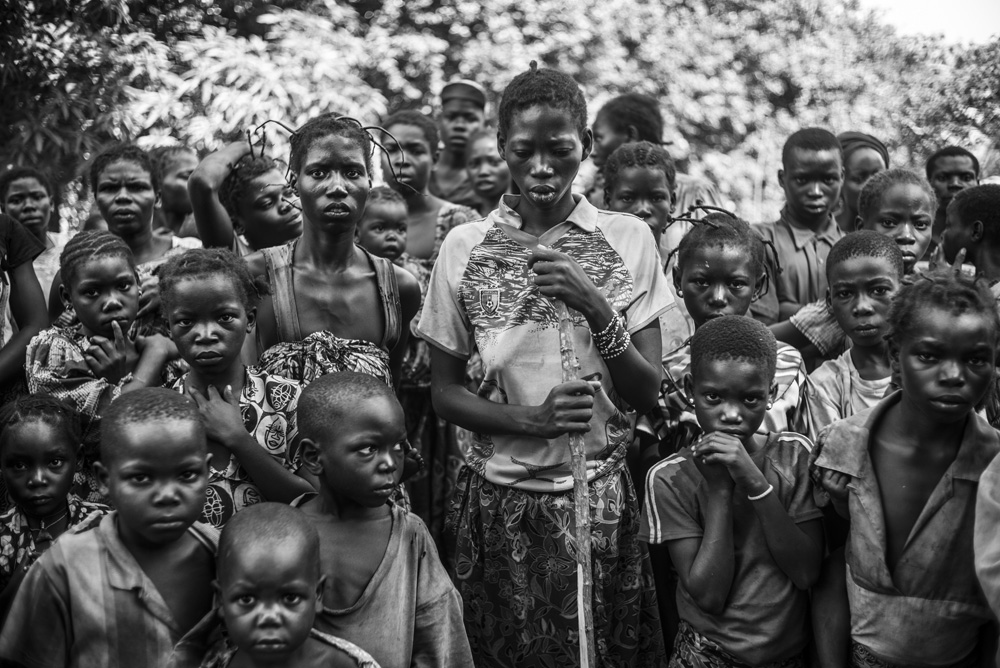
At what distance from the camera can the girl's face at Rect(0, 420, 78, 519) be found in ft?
12.0

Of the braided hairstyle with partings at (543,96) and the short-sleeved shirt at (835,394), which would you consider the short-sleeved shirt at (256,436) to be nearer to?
the braided hairstyle with partings at (543,96)

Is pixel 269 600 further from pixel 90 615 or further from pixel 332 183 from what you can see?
pixel 332 183

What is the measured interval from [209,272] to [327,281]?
0.51 meters

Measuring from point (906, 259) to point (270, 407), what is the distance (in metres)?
2.93

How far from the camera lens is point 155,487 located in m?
2.91

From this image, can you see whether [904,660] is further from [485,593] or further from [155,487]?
[155,487]

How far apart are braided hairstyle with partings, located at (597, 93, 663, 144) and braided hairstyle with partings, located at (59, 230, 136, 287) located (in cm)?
312

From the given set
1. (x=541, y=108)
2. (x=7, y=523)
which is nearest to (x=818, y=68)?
(x=541, y=108)

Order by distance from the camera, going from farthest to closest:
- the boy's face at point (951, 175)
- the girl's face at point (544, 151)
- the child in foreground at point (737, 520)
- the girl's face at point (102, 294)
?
the boy's face at point (951, 175) < the girl's face at point (102, 294) < the girl's face at point (544, 151) < the child in foreground at point (737, 520)

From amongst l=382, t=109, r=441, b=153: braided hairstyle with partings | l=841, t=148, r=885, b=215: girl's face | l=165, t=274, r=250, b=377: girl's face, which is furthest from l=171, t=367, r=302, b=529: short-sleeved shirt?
l=841, t=148, r=885, b=215: girl's face

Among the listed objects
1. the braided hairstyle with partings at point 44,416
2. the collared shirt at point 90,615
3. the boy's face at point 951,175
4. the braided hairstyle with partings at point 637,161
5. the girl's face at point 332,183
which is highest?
the boy's face at point 951,175

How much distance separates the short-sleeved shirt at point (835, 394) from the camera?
12.8 feet

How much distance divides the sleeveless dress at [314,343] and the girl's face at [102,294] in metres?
0.58

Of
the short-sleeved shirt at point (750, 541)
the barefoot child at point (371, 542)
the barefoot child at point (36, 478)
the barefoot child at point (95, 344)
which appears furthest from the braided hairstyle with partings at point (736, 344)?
the barefoot child at point (36, 478)
